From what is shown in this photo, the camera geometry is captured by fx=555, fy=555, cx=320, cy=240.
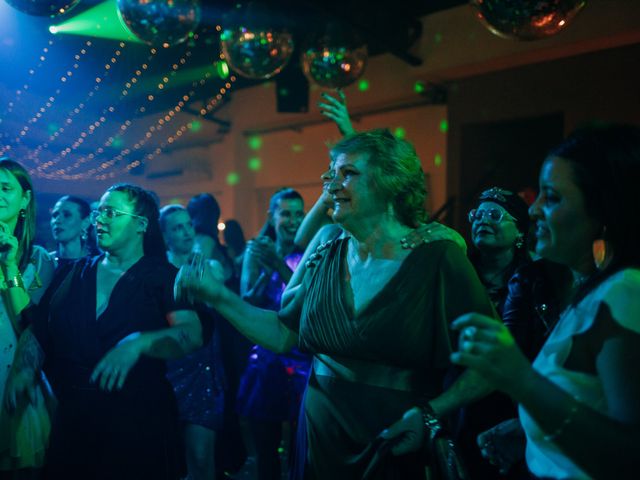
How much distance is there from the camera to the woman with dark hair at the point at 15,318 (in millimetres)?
2168

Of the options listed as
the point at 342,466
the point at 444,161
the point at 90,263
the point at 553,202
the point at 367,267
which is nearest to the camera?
the point at 553,202

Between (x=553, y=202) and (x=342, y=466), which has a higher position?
(x=553, y=202)

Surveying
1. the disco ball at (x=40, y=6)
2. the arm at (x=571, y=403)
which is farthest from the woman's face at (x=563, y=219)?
the disco ball at (x=40, y=6)

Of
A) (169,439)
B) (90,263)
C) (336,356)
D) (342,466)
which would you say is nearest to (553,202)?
(336,356)

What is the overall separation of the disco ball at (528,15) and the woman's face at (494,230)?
5.01 feet

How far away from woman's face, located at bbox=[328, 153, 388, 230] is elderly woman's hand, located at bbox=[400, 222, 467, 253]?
13 cm

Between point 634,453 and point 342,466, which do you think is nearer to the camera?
point 634,453

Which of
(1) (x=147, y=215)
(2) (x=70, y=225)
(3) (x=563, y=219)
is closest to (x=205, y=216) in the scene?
(2) (x=70, y=225)

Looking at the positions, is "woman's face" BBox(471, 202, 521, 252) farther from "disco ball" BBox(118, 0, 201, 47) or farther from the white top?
"disco ball" BBox(118, 0, 201, 47)

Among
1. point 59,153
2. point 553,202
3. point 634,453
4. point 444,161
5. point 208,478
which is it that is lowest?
point 208,478

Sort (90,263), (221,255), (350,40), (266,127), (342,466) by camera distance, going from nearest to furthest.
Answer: (342,466), (90,263), (221,255), (350,40), (266,127)

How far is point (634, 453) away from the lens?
931mm

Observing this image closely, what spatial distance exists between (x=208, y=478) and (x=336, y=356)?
2.06m

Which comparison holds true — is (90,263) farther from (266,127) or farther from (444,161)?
(266,127)
